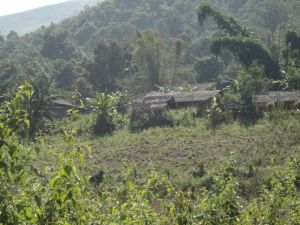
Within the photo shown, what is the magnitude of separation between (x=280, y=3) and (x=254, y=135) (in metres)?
43.8

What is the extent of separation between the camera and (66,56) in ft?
163

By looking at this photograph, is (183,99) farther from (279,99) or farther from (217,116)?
(279,99)

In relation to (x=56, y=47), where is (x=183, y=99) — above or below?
below

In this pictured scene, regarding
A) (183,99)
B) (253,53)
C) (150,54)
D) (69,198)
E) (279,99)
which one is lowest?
(183,99)

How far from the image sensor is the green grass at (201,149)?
1162cm

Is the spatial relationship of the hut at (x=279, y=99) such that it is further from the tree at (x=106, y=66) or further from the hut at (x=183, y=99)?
the tree at (x=106, y=66)

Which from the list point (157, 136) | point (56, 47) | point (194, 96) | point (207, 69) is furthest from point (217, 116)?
point (56, 47)

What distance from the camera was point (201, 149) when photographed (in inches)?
574

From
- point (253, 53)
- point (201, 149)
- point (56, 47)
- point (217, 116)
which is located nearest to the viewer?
point (201, 149)

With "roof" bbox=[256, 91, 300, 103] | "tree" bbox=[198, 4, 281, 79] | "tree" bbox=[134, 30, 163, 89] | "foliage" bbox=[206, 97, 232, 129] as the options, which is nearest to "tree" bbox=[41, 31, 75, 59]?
"tree" bbox=[134, 30, 163, 89]

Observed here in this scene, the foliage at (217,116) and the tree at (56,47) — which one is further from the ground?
the tree at (56,47)

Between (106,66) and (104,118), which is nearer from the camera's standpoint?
(104,118)

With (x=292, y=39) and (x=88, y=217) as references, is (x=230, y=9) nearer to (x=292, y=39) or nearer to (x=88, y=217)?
(x=292, y=39)

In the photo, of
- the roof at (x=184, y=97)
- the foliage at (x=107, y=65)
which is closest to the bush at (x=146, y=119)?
the roof at (x=184, y=97)
